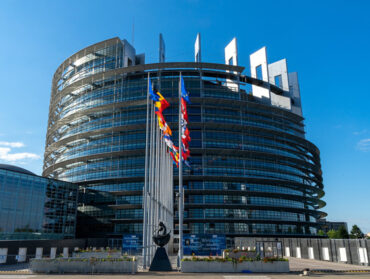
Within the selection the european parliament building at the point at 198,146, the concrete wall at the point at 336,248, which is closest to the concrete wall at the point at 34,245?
the european parliament building at the point at 198,146

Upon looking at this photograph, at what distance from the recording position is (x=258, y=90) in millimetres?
81125

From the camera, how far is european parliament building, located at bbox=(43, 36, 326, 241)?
6656 cm

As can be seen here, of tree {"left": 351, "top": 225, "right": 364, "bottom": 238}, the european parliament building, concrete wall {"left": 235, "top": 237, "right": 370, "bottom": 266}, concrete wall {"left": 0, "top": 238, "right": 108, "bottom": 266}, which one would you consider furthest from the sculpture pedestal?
tree {"left": 351, "top": 225, "right": 364, "bottom": 238}

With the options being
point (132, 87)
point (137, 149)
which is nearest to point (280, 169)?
point (137, 149)

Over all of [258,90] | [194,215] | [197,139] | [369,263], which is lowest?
[369,263]

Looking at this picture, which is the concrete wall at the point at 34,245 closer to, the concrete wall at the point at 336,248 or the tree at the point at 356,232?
the concrete wall at the point at 336,248

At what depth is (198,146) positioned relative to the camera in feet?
227

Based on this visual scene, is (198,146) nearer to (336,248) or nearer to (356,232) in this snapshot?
(336,248)

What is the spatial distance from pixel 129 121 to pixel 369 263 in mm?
55253

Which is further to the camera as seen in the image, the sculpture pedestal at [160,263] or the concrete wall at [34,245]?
the concrete wall at [34,245]

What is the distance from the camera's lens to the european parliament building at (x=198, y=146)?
66.6 metres

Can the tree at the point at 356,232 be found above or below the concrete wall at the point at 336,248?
above

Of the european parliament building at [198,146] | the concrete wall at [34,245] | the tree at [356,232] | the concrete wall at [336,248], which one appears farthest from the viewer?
the tree at [356,232]

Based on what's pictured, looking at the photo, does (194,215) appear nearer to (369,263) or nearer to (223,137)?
(223,137)
